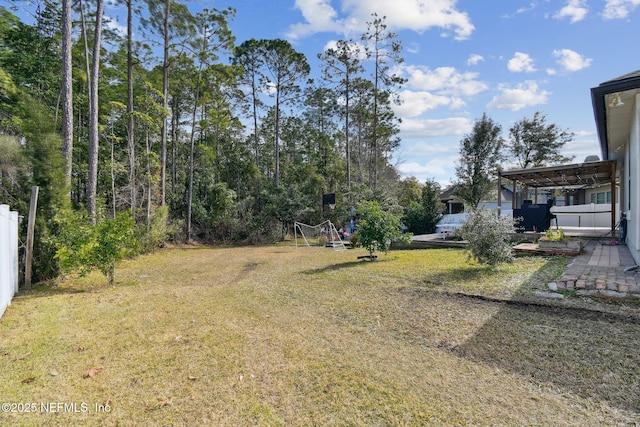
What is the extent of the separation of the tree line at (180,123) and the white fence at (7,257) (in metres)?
0.72

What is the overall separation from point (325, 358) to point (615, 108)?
701 centimetres

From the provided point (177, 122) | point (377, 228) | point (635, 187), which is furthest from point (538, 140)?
point (177, 122)

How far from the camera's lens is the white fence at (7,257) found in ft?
13.8

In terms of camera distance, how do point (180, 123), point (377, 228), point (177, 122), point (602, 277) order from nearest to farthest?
1. point (602, 277)
2. point (377, 228)
3. point (180, 123)
4. point (177, 122)

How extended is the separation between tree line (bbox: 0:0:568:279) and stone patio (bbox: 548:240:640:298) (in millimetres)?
8295

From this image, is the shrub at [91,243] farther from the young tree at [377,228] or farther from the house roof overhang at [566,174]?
the house roof overhang at [566,174]

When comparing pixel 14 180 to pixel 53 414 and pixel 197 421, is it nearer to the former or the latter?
pixel 53 414

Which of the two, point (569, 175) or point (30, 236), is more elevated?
point (569, 175)

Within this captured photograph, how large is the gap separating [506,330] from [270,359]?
2578 mm

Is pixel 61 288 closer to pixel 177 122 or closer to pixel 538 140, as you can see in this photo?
pixel 177 122

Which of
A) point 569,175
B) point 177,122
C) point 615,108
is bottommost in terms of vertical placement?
point 569,175

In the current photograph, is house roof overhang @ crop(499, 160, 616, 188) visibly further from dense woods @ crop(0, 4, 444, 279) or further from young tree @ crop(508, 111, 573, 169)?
young tree @ crop(508, 111, 573, 169)

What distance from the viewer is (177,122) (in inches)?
749

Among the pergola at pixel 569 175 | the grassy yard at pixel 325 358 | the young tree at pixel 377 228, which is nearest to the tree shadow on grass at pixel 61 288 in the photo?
the grassy yard at pixel 325 358
